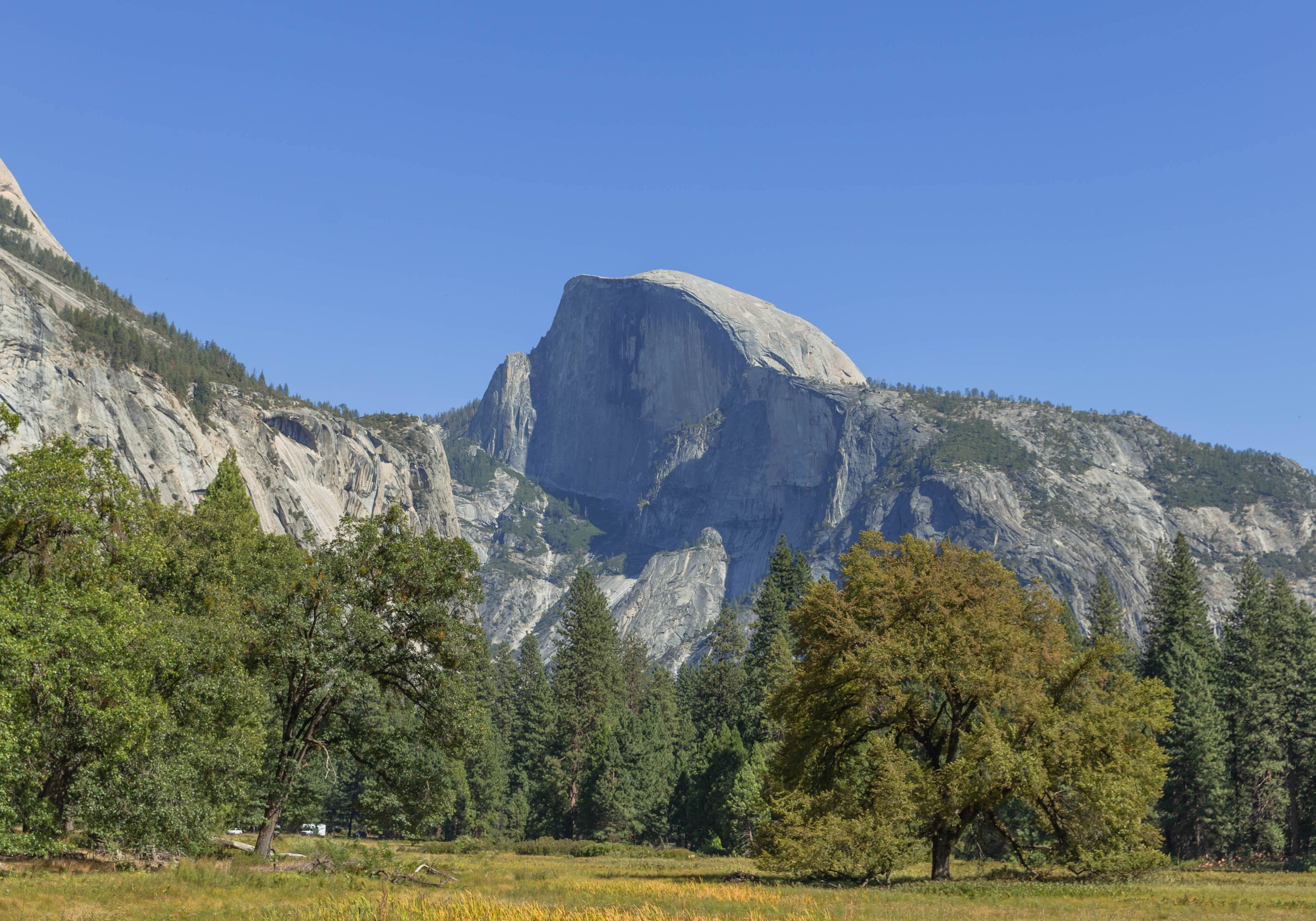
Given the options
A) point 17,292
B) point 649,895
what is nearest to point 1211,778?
point 649,895

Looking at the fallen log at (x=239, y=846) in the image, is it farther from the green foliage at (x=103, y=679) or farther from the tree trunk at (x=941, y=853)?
the tree trunk at (x=941, y=853)

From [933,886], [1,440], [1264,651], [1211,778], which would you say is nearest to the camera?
[1,440]

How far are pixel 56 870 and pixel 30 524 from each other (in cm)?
884

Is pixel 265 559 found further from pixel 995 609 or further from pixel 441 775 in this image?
pixel 995 609

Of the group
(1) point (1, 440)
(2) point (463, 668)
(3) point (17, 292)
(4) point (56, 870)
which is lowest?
(4) point (56, 870)

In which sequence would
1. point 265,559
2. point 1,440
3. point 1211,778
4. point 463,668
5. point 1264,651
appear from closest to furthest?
point 1,440
point 463,668
point 265,559
point 1211,778
point 1264,651

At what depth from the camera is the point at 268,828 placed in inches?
1211

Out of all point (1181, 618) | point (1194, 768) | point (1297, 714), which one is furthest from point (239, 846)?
point (1181, 618)

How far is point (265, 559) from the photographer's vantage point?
38.5m

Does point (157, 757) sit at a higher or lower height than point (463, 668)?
lower

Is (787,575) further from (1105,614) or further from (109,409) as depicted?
(109,409)

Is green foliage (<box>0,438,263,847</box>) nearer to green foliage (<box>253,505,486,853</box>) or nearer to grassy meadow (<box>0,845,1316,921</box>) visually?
green foliage (<box>253,505,486,853</box>)

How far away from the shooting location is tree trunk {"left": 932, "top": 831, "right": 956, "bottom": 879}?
31.9 m

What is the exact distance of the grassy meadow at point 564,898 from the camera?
19547 mm
